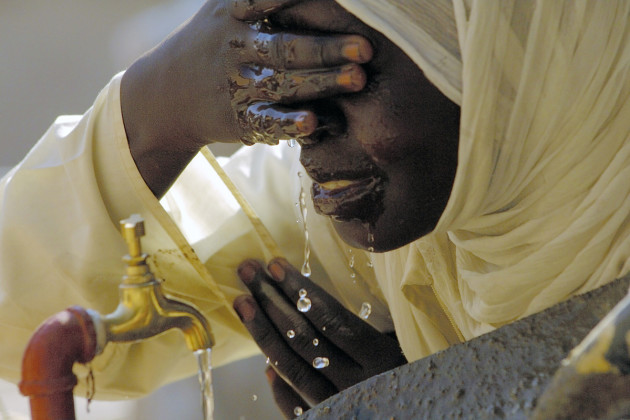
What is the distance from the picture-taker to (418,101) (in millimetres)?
633

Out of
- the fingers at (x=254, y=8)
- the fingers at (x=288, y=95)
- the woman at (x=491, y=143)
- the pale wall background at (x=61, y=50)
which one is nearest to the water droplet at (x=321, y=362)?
the woman at (x=491, y=143)

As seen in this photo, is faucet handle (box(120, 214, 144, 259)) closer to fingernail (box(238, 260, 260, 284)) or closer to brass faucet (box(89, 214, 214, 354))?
brass faucet (box(89, 214, 214, 354))

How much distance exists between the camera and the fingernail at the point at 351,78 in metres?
0.61

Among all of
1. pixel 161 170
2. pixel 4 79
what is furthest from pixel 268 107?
pixel 4 79

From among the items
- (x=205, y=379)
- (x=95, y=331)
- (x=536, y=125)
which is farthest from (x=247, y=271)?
(x=536, y=125)

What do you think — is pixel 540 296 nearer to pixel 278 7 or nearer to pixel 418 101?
pixel 418 101

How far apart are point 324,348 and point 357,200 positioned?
34 cm

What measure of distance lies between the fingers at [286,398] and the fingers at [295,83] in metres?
0.47

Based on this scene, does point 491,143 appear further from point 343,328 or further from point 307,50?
point 343,328

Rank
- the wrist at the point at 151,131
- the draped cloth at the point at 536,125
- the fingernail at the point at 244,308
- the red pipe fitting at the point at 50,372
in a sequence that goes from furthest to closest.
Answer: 1. the fingernail at the point at 244,308
2. the wrist at the point at 151,131
3. the red pipe fitting at the point at 50,372
4. the draped cloth at the point at 536,125

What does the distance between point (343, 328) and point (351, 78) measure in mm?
416

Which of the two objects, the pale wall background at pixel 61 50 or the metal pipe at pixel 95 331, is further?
the pale wall background at pixel 61 50

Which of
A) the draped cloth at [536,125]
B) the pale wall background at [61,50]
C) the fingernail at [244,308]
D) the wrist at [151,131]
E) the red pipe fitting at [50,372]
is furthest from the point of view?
the pale wall background at [61,50]

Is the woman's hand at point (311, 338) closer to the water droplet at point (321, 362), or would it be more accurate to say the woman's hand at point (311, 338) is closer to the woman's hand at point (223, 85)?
the water droplet at point (321, 362)
